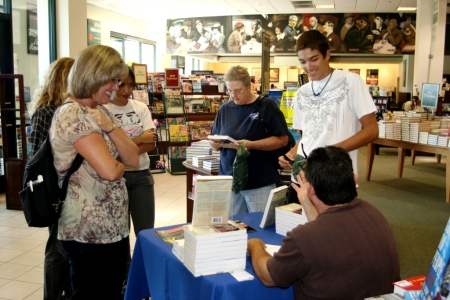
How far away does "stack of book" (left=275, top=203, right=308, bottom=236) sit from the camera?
220 cm

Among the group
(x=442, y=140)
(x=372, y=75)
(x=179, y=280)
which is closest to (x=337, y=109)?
(x=179, y=280)

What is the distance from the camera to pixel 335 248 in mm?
1552

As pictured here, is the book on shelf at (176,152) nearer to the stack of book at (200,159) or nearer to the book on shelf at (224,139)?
the stack of book at (200,159)

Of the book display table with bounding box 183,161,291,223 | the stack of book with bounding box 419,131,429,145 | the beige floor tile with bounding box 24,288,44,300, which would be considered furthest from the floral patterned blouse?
the stack of book with bounding box 419,131,429,145

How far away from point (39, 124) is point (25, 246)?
2273mm

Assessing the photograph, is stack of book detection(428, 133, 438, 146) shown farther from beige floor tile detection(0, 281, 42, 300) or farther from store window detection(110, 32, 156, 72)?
store window detection(110, 32, 156, 72)

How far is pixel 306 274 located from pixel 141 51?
12972mm

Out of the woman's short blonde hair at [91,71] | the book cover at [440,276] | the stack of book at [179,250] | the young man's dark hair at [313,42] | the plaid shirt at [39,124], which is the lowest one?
the stack of book at [179,250]

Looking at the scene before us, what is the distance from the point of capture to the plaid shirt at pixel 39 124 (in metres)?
2.53

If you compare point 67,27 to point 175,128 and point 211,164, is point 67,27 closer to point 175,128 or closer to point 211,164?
point 175,128

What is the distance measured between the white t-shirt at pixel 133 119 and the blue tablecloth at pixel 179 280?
908 millimetres

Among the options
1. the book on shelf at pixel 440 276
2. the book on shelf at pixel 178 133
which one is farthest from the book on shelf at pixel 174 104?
the book on shelf at pixel 440 276

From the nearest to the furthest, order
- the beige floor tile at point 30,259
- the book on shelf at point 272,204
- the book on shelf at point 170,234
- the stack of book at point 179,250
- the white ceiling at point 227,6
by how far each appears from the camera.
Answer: the stack of book at point 179,250 → the book on shelf at point 170,234 → the book on shelf at point 272,204 → the beige floor tile at point 30,259 → the white ceiling at point 227,6

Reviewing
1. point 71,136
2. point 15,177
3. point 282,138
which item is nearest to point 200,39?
point 15,177
